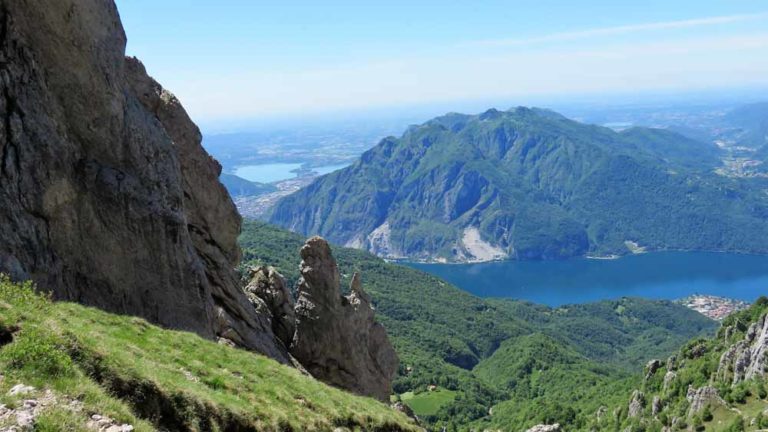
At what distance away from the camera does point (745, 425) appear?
4675cm

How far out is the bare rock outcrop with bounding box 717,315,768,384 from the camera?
5716 cm

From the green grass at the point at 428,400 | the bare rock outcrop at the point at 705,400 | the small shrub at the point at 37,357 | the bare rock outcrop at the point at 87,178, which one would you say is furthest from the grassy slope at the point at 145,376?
the green grass at the point at 428,400

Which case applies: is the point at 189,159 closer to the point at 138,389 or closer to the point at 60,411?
the point at 138,389

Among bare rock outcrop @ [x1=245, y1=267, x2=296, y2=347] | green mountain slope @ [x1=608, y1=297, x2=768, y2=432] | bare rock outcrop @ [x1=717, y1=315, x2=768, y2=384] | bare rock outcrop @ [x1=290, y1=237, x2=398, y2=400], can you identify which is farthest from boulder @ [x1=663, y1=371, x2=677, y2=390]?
bare rock outcrop @ [x1=245, y1=267, x2=296, y2=347]

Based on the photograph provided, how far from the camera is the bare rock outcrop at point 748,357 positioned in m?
57.2

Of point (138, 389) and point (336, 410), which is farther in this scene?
point (336, 410)

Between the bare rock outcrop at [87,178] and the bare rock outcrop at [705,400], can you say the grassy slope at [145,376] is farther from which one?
the bare rock outcrop at [705,400]

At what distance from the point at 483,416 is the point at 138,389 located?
10885 centimetres

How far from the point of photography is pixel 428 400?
113m

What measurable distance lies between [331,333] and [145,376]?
73.9ft

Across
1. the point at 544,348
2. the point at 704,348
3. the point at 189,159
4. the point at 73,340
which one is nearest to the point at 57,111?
the point at 189,159

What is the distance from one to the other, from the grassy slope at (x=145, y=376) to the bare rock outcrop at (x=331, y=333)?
12.0 meters

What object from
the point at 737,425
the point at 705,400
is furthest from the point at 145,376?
the point at 705,400

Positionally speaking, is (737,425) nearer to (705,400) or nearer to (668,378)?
(705,400)
